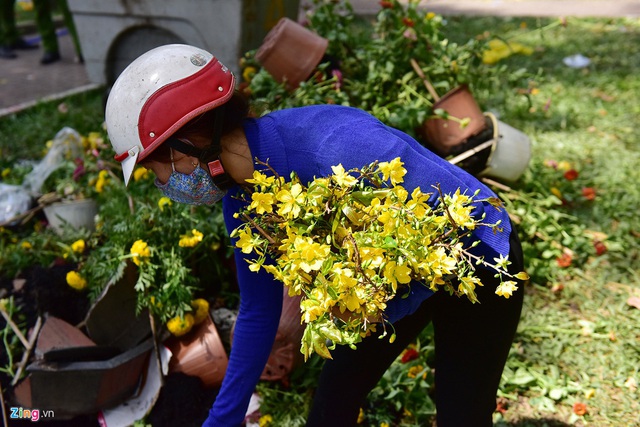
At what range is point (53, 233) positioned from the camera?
10.9 ft

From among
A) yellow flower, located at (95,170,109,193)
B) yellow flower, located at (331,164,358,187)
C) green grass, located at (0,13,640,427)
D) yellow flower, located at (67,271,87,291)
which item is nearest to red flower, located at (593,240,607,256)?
green grass, located at (0,13,640,427)

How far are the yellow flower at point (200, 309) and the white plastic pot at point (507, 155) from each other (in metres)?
1.68

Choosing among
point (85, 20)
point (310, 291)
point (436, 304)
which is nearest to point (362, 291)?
point (310, 291)

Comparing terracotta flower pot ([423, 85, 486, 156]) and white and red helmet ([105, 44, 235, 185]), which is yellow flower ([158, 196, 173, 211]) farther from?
terracotta flower pot ([423, 85, 486, 156])

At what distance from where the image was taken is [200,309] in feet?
8.51

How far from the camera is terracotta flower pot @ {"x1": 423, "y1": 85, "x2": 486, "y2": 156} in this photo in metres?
3.16

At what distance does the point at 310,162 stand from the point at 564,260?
2.02m

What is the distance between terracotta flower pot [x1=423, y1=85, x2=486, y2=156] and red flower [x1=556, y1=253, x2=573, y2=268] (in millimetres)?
797

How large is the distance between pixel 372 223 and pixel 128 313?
1.66m

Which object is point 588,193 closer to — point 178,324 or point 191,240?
point 191,240

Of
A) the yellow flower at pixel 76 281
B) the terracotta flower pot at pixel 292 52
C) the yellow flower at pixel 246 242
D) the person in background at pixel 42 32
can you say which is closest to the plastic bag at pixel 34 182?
the yellow flower at pixel 76 281

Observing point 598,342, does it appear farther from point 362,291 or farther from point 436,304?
point 362,291

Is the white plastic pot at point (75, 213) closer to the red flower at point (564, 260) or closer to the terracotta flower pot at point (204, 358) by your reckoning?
the terracotta flower pot at point (204, 358)

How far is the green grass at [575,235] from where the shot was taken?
2438 millimetres
